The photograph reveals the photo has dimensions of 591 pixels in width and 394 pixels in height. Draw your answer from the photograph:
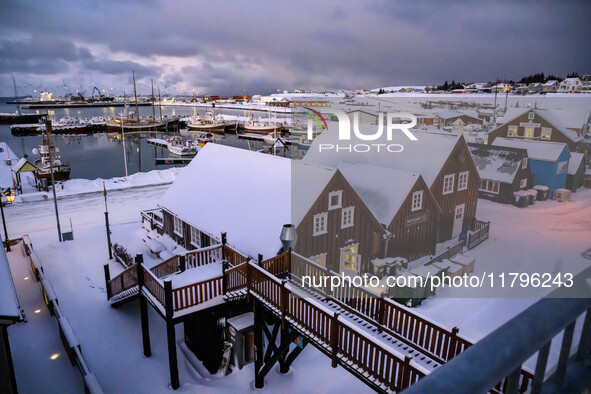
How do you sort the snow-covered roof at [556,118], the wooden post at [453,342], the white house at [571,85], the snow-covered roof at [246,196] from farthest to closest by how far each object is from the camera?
1. the snow-covered roof at [556,118]
2. the white house at [571,85]
3. the snow-covered roof at [246,196]
4. the wooden post at [453,342]

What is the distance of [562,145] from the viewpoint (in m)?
21.2

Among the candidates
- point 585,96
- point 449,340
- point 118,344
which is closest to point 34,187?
point 118,344

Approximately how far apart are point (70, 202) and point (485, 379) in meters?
31.5

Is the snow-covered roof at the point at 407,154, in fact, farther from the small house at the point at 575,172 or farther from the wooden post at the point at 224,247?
the small house at the point at 575,172

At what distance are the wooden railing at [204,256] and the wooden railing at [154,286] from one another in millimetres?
1538

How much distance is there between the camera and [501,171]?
21.8 metres

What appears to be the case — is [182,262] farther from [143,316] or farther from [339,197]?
[339,197]

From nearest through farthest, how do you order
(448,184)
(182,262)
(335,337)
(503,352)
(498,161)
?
(503,352) → (335,337) → (182,262) → (448,184) → (498,161)

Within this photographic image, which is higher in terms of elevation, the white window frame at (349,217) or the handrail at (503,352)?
the handrail at (503,352)

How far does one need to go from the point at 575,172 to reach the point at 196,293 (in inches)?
927

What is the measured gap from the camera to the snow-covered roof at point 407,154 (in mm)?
18531

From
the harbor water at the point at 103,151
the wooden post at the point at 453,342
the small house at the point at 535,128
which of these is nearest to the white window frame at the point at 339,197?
the wooden post at the point at 453,342

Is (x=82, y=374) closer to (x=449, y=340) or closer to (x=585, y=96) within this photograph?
(x=449, y=340)

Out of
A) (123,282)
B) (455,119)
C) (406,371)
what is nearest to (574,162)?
(455,119)
